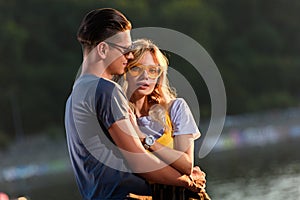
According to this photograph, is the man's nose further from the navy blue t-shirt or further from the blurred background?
the blurred background

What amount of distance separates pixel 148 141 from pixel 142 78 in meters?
0.11

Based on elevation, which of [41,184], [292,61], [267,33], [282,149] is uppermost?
[267,33]

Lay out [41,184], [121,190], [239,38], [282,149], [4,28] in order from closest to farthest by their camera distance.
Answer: [121,190] < [41,184] < [282,149] < [4,28] < [239,38]

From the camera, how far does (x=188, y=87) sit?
151 centimetres

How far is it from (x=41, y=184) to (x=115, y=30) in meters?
21.2

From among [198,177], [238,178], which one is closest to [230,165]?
[238,178]

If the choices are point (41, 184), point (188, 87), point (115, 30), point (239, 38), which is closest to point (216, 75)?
point (188, 87)

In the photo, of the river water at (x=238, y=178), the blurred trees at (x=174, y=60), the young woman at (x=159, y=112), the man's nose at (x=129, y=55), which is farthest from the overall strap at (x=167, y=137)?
the blurred trees at (x=174, y=60)

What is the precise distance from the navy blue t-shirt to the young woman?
80 mm

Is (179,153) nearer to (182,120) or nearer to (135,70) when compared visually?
(182,120)

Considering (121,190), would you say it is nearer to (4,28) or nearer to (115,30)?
(115,30)

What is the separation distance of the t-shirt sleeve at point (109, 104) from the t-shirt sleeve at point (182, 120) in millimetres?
133

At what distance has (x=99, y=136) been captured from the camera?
136 cm

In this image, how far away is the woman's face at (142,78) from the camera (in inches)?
57.9
